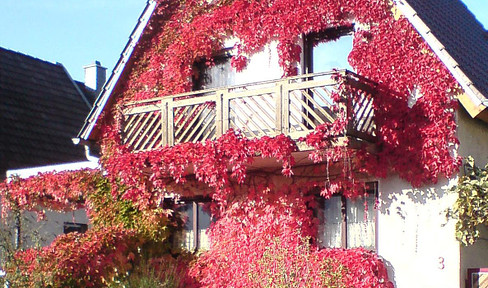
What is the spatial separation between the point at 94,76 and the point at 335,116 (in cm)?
1380

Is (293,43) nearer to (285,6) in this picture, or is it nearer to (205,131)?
(285,6)

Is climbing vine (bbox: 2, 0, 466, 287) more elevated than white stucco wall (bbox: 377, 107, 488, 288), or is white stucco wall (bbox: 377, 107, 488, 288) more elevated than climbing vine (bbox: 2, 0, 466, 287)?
climbing vine (bbox: 2, 0, 466, 287)

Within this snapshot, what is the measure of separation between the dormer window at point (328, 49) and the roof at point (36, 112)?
7772mm

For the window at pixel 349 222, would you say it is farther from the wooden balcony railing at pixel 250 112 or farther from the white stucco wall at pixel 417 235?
the wooden balcony railing at pixel 250 112

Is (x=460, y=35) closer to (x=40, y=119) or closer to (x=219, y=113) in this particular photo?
(x=219, y=113)

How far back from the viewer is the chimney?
2777cm

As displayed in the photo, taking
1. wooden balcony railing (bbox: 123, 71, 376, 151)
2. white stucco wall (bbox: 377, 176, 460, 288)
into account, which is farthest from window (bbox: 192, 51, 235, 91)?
white stucco wall (bbox: 377, 176, 460, 288)

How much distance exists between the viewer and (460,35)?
56.3ft

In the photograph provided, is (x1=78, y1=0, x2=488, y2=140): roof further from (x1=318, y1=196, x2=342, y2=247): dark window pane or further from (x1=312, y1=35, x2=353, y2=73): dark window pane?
(x1=318, y1=196, x2=342, y2=247): dark window pane

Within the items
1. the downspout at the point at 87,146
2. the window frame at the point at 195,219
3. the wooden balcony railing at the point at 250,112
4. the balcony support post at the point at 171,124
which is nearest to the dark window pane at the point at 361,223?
the wooden balcony railing at the point at 250,112

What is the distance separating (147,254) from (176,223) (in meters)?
0.89

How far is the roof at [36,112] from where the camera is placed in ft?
70.7

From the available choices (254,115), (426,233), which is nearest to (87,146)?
(254,115)

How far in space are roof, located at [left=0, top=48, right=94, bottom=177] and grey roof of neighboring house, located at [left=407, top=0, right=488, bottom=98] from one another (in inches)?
394
